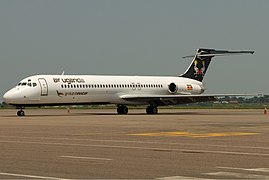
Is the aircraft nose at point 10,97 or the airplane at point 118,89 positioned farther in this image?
the airplane at point 118,89

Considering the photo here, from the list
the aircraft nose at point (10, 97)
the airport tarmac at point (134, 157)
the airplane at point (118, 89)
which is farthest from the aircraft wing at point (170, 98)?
the airport tarmac at point (134, 157)

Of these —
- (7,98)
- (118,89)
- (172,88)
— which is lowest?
(7,98)

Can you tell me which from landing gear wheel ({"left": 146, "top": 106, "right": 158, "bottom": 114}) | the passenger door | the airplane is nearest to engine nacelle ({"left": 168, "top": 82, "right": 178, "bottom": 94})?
A: the airplane

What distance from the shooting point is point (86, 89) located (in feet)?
176

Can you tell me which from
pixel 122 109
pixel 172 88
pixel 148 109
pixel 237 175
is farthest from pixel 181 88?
pixel 237 175

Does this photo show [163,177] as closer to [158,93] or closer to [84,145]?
[84,145]

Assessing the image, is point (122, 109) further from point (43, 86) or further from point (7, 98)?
point (7, 98)

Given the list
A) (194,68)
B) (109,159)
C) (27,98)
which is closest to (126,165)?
(109,159)

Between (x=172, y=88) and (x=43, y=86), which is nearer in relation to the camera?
(x=43, y=86)

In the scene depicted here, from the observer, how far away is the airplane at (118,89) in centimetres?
5091

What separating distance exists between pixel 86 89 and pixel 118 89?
3899mm

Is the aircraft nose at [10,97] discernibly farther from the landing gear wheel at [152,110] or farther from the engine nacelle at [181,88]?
the engine nacelle at [181,88]

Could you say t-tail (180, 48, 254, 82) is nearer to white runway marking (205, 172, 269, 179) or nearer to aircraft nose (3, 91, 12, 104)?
aircraft nose (3, 91, 12, 104)

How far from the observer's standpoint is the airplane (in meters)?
50.9
